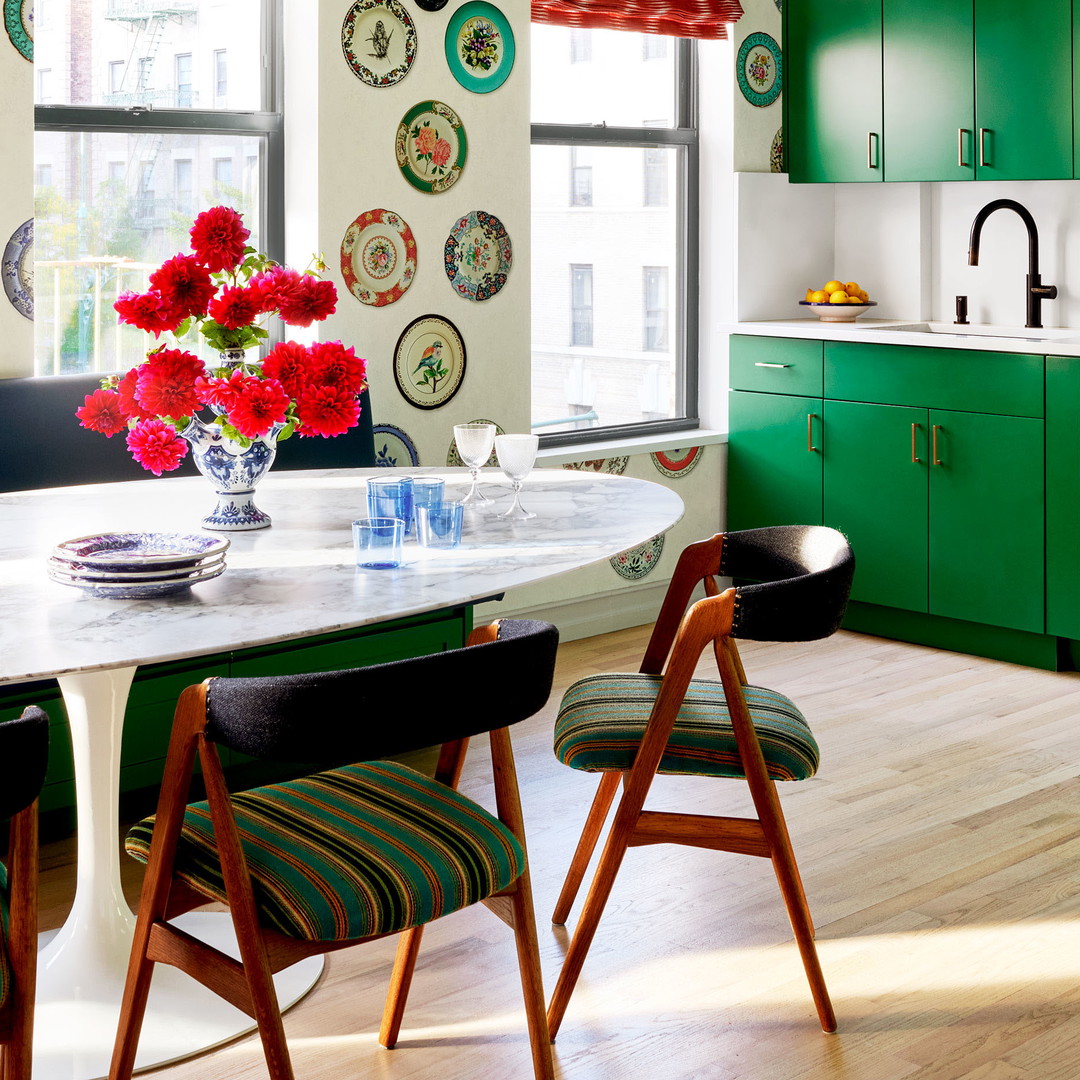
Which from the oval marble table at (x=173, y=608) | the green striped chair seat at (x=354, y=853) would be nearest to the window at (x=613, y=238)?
the oval marble table at (x=173, y=608)

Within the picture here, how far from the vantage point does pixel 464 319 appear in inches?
172

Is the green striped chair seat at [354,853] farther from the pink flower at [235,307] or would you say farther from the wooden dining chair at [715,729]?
the pink flower at [235,307]

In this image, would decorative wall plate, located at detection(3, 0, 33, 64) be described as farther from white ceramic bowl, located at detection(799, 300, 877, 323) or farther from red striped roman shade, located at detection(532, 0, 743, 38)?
white ceramic bowl, located at detection(799, 300, 877, 323)

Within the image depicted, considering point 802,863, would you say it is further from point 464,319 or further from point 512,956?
point 464,319

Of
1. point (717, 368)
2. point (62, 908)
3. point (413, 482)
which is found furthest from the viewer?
point (717, 368)

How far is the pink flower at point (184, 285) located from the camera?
7.78 feet

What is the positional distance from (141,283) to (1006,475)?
2.53 metres

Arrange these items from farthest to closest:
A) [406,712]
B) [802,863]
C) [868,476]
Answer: [868,476], [802,863], [406,712]

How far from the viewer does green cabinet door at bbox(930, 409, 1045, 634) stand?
14.1 ft

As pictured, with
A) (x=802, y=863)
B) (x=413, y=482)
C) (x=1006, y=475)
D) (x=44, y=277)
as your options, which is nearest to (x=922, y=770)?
(x=802, y=863)

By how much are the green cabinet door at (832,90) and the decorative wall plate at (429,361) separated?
1.60 meters

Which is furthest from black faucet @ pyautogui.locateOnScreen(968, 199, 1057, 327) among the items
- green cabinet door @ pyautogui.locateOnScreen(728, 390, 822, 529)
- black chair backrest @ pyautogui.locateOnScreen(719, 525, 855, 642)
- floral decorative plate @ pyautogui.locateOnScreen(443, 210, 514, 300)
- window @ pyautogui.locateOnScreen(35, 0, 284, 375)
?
black chair backrest @ pyautogui.locateOnScreen(719, 525, 855, 642)

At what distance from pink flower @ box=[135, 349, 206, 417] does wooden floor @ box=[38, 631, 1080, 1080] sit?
0.99 meters

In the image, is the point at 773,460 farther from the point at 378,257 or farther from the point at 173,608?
the point at 173,608
